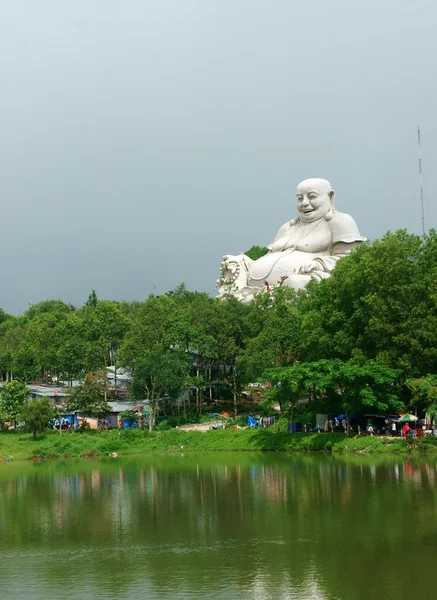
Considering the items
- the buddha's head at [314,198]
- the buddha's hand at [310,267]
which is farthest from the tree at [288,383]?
the buddha's head at [314,198]

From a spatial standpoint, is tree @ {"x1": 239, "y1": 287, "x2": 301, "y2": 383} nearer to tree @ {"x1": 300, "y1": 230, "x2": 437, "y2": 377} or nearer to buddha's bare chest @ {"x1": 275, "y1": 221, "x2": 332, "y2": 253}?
tree @ {"x1": 300, "y1": 230, "x2": 437, "y2": 377}

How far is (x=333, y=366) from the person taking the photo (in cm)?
2706

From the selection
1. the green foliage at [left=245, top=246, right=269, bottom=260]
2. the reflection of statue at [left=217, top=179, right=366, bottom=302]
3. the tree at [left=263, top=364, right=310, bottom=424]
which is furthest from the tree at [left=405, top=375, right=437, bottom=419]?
the green foliage at [left=245, top=246, right=269, bottom=260]

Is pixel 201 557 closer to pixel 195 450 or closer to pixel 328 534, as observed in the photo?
pixel 328 534

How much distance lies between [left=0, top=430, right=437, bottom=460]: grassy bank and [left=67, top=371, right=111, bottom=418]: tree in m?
1.04

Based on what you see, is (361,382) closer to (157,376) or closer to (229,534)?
(157,376)

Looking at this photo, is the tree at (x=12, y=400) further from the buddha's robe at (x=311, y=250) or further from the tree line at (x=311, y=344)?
the buddha's robe at (x=311, y=250)

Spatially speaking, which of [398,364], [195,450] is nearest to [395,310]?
[398,364]

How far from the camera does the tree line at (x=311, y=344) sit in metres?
26.6

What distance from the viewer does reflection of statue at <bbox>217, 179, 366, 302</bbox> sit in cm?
4256

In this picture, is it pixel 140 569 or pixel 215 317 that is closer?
pixel 140 569

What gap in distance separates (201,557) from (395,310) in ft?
54.5

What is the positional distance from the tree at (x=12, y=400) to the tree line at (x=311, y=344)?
14.5 ft

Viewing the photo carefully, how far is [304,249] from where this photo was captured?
44125 mm
